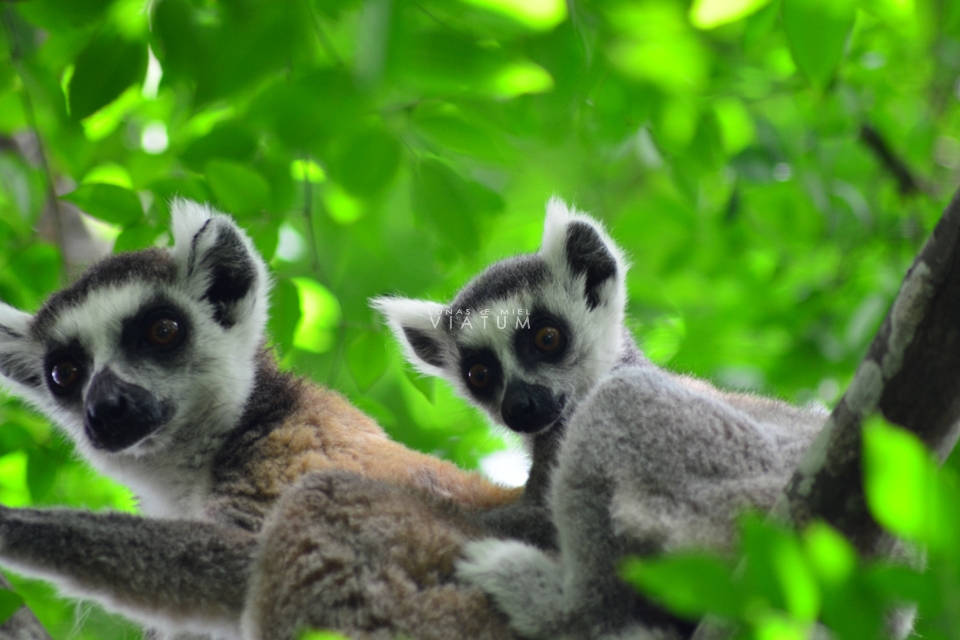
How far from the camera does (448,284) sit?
6.96 metres

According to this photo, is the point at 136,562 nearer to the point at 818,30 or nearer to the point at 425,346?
the point at 425,346

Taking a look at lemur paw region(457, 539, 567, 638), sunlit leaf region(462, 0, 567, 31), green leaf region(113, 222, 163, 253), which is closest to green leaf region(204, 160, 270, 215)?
green leaf region(113, 222, 163, 253)

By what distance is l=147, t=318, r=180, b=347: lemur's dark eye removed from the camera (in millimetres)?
4582

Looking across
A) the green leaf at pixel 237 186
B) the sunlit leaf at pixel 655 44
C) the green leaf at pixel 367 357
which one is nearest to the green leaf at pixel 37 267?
the green leaf at pixel 237 186

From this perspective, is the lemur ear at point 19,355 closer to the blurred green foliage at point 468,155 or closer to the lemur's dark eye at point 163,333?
the blurred green foliage at point 468,155

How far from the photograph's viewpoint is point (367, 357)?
16.5 ft

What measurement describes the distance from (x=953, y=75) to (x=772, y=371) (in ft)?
10.6

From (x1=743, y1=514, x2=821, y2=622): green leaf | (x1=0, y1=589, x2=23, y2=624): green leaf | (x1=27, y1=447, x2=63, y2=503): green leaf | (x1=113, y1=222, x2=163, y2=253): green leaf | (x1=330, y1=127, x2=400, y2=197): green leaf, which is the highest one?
(x1=330, y1=127, x2=400, y2=197): green leaf

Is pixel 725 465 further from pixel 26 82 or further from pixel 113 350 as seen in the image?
pixel 26 82

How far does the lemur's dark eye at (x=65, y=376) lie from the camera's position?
4.62 metres

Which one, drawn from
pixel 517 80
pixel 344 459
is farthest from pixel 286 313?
pixel 517 80

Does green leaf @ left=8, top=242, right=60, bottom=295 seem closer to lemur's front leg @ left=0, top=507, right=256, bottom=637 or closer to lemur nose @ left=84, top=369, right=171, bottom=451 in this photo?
lemur nose @ left=84, top=369, right=171, bottom=451

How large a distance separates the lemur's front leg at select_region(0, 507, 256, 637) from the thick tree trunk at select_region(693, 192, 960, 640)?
2.04m

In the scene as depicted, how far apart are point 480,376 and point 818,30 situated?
2940 mm
